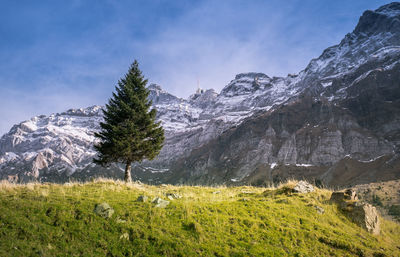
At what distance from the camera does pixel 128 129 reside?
20.7 meters

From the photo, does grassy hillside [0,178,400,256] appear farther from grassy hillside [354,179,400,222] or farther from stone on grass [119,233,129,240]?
grassy hillside [354,179,400,222]

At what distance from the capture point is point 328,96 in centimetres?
18012

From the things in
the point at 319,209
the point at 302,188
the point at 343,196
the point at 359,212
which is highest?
the point at 302,188

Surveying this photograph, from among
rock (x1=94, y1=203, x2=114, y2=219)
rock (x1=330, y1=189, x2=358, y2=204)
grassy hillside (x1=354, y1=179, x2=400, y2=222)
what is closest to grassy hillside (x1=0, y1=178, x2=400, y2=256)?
rock (x1=94, y1=203, x2=114, y2=219)

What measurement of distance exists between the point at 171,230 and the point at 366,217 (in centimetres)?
1037

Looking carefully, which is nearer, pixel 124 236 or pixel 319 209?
pixel 124 236

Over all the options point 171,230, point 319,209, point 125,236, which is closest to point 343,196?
point 319,209

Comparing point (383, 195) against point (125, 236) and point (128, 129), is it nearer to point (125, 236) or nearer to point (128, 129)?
point (128, 129)

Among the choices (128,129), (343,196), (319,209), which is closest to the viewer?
(319,209)

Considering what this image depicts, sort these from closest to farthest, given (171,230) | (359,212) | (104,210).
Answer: (171,230)
(104,210)
(359,212)

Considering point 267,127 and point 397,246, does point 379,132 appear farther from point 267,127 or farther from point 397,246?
point 397,246

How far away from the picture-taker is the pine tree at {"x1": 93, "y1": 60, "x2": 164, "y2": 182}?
20484 millimetres

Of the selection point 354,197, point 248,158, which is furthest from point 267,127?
point 354,197

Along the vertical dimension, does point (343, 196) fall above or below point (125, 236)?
below
